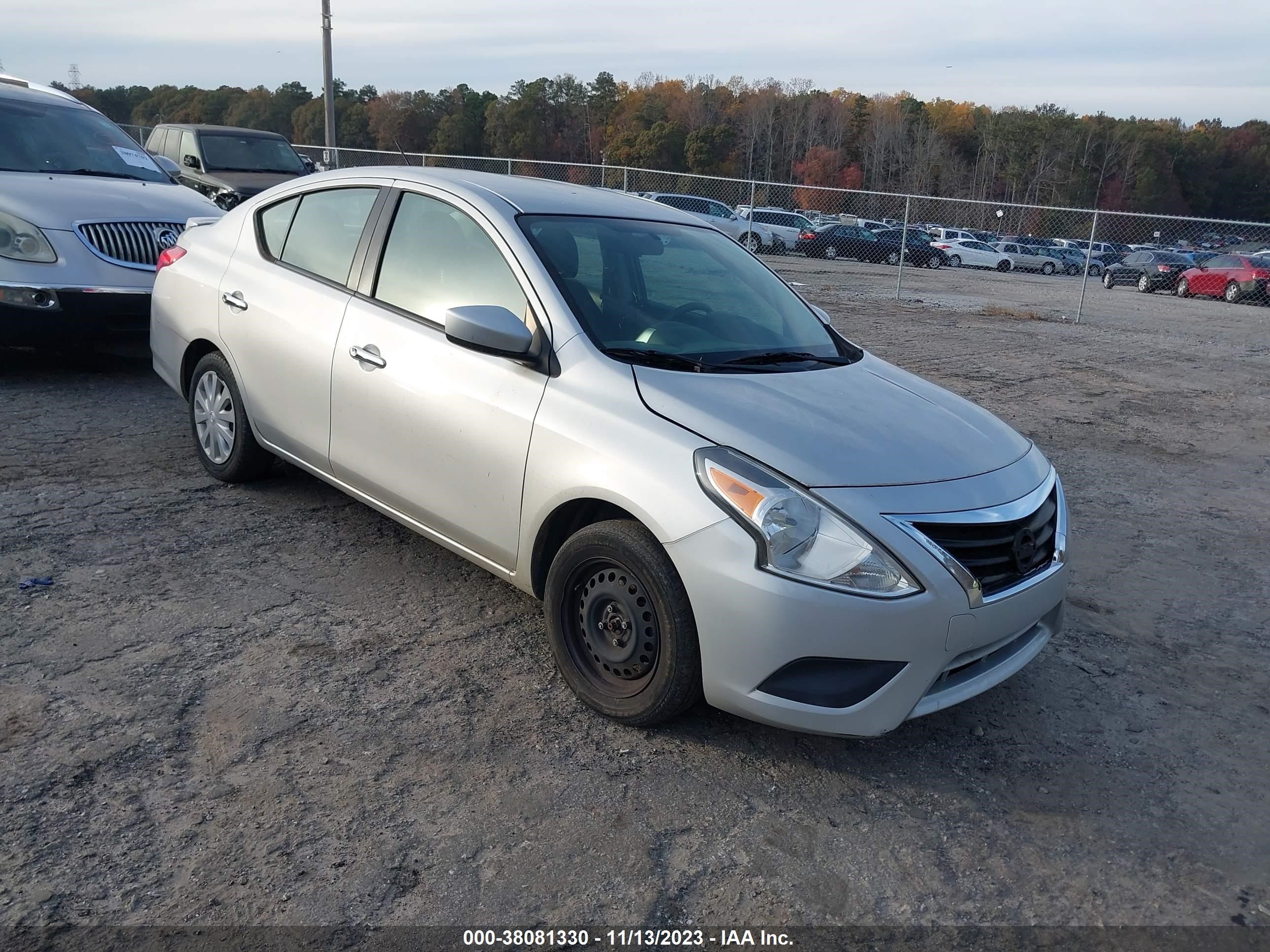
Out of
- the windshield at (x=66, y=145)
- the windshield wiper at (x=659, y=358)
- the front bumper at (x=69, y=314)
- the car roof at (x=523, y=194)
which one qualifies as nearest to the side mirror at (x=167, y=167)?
the windshield at (x=66, y=145)

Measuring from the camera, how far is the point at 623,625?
129 inches

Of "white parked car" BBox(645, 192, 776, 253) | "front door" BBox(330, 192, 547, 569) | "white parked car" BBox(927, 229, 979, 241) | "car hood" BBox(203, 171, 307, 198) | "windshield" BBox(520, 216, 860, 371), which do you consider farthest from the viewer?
"white parked car" BBox(927, 229, 979, 241)

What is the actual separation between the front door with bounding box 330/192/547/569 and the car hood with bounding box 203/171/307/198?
423 inches

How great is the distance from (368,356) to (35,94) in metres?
6.43

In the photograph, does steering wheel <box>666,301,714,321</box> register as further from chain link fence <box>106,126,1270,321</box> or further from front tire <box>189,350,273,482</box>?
chain link fence <box>106,126,1270,321</box>

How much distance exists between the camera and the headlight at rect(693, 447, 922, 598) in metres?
2.91

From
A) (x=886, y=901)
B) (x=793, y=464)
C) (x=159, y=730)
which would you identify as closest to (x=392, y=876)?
(x=159, y=730)

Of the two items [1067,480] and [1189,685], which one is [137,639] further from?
[1067,480]

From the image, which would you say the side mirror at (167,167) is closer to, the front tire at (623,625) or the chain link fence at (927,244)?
the front tire at (623,625)

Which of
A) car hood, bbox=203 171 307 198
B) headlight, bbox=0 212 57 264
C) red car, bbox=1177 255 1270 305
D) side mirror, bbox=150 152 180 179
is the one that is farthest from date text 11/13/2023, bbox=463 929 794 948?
red car, bbox=1177 255 1270 305

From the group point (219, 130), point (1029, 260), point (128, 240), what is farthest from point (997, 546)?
point (1029, 260)

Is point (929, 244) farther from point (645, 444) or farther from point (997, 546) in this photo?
point (645, 444)

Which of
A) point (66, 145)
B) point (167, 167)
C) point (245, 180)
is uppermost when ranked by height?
point (66, 145)

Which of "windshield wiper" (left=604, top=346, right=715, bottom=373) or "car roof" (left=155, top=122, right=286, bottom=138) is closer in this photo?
"windshield wiper" (left=604, top=346, right=715, bottom=373)
